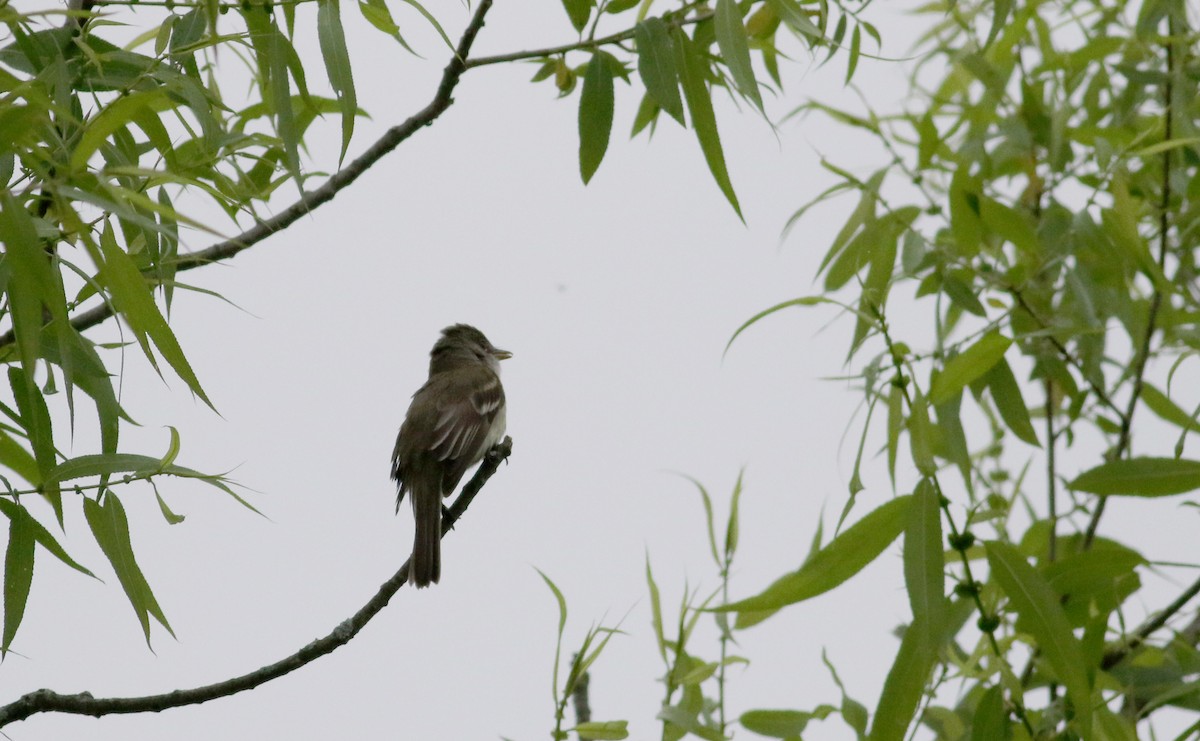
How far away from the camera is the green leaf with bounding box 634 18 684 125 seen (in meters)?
2.11

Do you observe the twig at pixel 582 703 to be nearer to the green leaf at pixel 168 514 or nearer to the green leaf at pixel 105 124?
the green leaf at pixel 168 514

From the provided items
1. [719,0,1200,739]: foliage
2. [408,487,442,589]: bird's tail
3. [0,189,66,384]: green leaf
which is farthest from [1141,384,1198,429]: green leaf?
[0,189,66,384]: green leaf

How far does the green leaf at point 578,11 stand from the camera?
7.47 feet

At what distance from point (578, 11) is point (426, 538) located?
1.50m

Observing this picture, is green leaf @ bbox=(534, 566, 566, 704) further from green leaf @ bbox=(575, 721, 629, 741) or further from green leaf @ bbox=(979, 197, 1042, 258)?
green leaf @ bbox=(979, 197, 1042, 258)

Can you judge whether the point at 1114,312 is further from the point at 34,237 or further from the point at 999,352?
the point at 34,237

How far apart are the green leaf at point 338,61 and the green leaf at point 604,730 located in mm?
1042

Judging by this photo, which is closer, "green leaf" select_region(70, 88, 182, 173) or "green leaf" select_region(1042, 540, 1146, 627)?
"green leaf" select_region(70, 88, 182, 173)

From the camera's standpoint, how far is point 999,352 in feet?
6.89

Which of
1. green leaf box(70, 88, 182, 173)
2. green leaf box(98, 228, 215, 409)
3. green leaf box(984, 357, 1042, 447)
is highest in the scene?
green leaf box(984, 357, 1042, 447)

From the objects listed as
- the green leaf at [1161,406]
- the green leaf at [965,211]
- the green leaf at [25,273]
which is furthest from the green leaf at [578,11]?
the green leaf at [1161,406]

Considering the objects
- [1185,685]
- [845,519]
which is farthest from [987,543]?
[1185,685]

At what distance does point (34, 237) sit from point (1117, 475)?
5.51ft

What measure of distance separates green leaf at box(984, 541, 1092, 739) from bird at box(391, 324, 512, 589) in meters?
1.37
